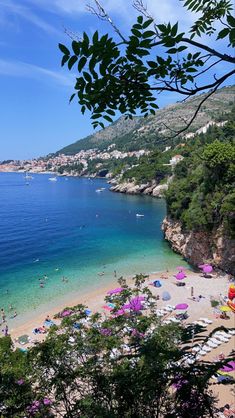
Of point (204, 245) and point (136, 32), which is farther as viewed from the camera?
point (204, 245)

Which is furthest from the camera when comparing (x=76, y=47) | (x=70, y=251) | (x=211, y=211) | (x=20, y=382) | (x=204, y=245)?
(x=70, y=251)

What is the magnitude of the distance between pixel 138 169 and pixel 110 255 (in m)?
60.2

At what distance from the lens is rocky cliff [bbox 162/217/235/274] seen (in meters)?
26.3

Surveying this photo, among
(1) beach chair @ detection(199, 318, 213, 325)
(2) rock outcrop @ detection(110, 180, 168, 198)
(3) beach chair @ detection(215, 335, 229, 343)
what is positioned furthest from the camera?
(2) rock outcrop @ detection(110, 180, 168, 198)

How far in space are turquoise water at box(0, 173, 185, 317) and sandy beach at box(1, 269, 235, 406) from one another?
160cm

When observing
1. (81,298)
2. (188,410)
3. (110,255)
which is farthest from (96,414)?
(110,255)

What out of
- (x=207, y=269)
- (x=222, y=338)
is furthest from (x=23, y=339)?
(x=207, y=269)

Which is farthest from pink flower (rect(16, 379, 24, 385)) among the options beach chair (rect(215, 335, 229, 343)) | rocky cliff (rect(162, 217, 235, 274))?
rocky cliff (rect(162, 217, 235, 274))

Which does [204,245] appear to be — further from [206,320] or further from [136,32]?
[136,32]

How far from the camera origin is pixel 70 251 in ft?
122

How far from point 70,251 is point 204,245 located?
15.2 metres

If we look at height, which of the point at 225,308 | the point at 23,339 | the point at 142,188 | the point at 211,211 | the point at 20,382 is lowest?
the point at 23,339

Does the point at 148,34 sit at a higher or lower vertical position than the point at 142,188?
higher

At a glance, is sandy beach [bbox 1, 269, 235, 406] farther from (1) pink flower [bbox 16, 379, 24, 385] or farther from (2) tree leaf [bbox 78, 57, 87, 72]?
(2) tree leaf [bbox 78, 57, 87, 72]
